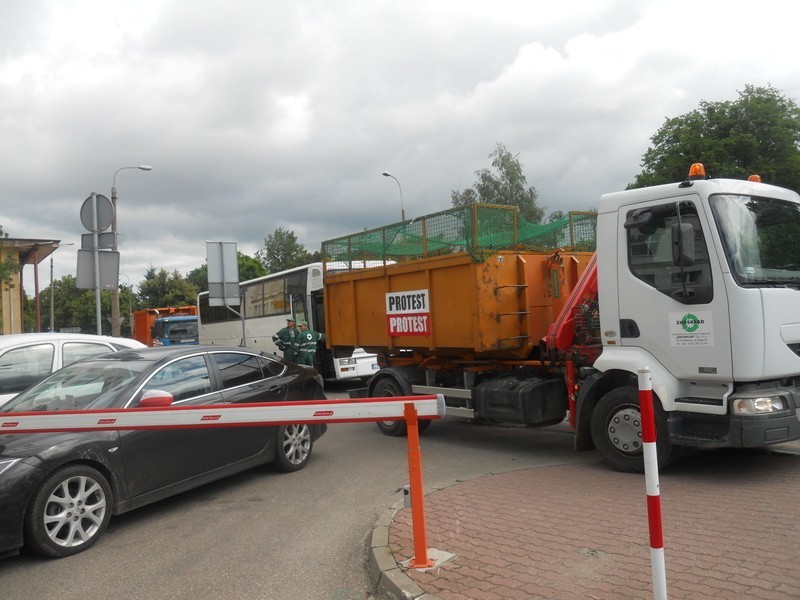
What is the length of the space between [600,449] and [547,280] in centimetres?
240

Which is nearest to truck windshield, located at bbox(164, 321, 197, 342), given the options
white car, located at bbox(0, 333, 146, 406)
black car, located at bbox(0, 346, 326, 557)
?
white car, located at bbox(0, 333, 146, 406)

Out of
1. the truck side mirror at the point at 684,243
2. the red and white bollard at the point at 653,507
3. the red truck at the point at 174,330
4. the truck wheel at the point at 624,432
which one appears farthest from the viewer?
the red truck at the point at 174,330

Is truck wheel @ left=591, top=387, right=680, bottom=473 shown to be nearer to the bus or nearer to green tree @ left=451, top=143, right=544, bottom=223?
the bus

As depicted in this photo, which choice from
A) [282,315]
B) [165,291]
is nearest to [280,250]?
[165,291]

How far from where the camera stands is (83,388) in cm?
591

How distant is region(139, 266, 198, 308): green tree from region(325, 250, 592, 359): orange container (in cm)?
7149

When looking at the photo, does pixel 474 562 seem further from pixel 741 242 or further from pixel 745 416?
pixel 741 242

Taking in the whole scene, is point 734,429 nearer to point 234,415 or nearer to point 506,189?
point 234,415

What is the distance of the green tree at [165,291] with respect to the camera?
76938 millimetres

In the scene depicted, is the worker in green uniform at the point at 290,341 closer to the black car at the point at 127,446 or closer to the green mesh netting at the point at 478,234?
the green mesh netting at the point at 478,234

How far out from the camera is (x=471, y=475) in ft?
22.3

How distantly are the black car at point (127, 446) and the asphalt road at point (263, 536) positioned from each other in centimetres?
24

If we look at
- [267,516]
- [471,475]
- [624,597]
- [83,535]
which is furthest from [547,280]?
[83,535]

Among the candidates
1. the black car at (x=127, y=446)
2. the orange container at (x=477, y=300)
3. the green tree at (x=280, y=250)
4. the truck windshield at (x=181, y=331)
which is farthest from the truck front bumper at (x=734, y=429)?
the green tree at (x=280, y=250)
